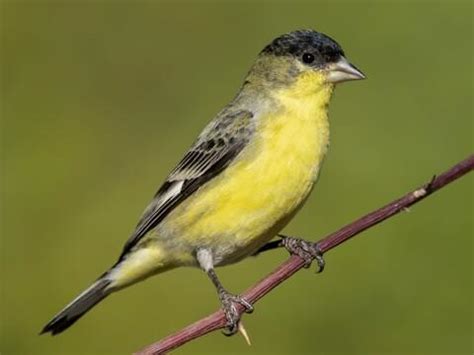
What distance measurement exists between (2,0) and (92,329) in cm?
411

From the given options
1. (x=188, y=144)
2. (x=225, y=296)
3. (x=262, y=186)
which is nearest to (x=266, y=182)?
(x=262, y=186)

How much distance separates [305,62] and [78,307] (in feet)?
6.43

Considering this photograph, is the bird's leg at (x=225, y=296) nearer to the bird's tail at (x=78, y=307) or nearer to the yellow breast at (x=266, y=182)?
the yellow breast at (x=266, y=182)

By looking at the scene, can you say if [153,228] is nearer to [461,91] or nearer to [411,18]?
[461,91]

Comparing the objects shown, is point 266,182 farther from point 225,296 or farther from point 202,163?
Result: point 225,296

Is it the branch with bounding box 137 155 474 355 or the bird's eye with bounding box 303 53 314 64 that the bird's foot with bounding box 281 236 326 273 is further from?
the branch with bounding box 137 155 474 355

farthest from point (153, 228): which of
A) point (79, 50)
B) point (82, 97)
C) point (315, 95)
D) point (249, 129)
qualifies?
point (79, 50)

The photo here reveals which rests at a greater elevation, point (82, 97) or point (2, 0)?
point (2, 0)

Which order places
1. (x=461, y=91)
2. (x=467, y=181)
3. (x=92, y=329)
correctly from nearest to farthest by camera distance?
(x=92, y=329) → (x=467, y=181) → (x=461, y=91)

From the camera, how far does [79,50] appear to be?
31.3 feet

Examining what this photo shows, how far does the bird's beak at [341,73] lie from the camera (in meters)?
5.50

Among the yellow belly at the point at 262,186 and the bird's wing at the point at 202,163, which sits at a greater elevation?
the bird's wing at the point at 202,163

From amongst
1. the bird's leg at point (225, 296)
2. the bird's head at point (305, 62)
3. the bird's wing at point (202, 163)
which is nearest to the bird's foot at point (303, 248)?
the bird's leg at point (225, 296)

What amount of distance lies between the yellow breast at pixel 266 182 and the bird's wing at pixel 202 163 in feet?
0.21
